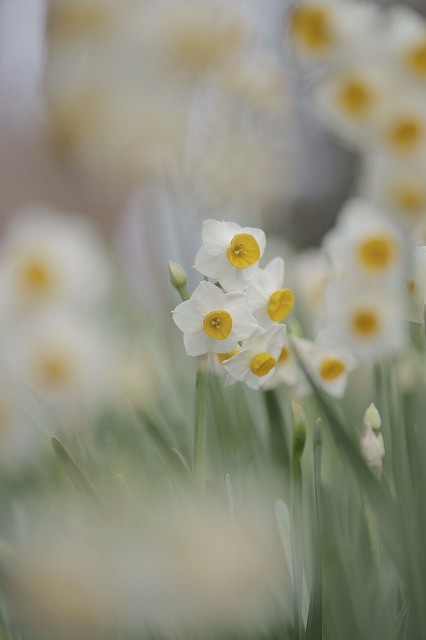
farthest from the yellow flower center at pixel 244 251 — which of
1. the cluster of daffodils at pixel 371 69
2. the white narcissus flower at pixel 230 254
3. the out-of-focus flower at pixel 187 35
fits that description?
the cluster of daffodils at pixel 371 69

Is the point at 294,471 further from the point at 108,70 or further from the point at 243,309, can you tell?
the point at 108,70

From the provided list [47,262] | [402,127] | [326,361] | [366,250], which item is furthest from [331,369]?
[47,262]

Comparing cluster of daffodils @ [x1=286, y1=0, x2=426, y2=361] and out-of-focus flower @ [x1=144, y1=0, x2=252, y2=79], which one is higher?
out-of-focus flower @ [x1=144, y1=0, x2=252, y2=79]

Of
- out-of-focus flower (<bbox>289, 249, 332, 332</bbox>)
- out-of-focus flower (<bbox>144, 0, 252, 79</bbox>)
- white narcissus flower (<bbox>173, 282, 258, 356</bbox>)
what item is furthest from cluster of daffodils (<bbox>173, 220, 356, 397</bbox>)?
out-of-focus flower (<bbox>289, 249, 332, 332</bbox>)

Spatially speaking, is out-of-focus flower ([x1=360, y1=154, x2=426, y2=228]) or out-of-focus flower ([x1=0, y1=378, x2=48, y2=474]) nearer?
out-of-focus flower ([x1=0, y1=378, x2=48, y2=474])

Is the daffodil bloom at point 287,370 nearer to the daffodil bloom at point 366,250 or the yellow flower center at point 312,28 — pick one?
the daffodil bloom at point 366,250

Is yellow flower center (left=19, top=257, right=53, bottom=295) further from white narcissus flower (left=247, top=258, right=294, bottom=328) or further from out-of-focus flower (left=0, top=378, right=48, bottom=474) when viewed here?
white narcissus flower (left=247, top=258, right=294, bottom=328)

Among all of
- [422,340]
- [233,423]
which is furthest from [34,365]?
[422,340]
